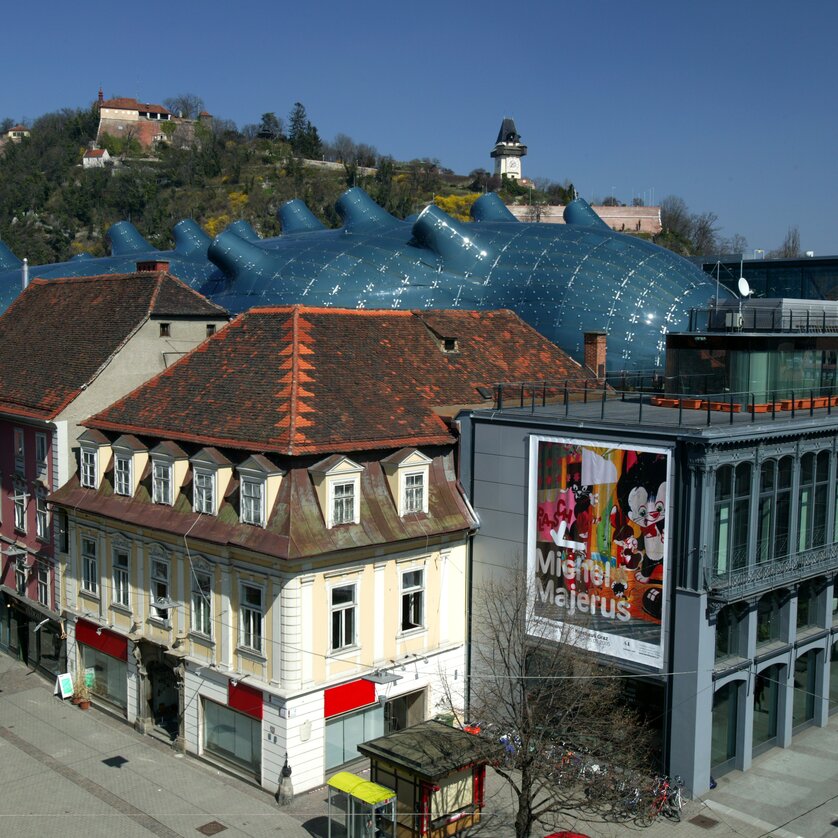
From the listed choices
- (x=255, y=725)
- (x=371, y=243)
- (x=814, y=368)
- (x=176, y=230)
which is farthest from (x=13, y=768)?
(x=176, y=230)

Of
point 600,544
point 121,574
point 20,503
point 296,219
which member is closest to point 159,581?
point 121,574

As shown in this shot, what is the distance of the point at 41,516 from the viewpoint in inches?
1426

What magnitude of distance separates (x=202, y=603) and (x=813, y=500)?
17856 mm

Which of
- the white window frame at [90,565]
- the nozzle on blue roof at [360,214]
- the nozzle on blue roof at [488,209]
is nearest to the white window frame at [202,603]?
the white window frame at [90,565]

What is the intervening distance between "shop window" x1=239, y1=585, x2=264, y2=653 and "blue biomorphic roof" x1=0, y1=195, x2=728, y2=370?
104 ft

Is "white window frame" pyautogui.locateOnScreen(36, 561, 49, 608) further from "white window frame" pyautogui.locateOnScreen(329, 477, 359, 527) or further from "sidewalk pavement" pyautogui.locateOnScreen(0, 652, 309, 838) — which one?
"white window frame" pyautogui.locateOnScreen(329, 477, 359, 527)

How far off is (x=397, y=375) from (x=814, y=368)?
13.4 metres

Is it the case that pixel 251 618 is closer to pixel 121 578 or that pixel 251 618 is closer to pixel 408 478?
pixel 408 478

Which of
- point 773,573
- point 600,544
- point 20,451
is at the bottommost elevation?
point 773,573

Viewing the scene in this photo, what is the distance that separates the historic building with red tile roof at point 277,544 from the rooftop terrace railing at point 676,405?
6.19 feet

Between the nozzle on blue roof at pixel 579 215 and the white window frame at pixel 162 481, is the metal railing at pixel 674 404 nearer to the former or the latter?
the white window frame at pixel 162 481

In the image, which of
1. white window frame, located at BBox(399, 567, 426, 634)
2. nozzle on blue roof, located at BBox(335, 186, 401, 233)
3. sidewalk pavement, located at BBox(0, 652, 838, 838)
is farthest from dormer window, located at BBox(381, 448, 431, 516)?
nozzle on blue roof, located at BBox(335, 186, 401, 233)

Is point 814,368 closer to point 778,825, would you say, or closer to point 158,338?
point 778,825

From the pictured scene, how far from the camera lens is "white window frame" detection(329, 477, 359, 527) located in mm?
26938
